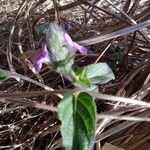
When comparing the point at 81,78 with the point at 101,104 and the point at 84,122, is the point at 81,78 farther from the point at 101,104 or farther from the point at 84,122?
the point at 101,104

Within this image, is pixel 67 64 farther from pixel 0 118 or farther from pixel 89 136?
pixel 0 118

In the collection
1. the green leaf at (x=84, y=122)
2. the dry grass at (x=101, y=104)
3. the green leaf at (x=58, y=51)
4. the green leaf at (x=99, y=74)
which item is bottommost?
the dry grass at (x=101, y=104)

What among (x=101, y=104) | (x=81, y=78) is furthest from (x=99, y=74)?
(x=101, y=104)

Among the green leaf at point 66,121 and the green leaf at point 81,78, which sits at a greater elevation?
the green leaf at point 81,78

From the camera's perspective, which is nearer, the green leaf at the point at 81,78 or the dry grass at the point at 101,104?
the green leaf at the point at 81,78
